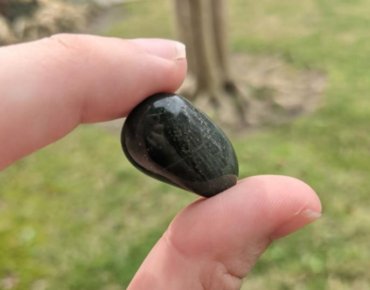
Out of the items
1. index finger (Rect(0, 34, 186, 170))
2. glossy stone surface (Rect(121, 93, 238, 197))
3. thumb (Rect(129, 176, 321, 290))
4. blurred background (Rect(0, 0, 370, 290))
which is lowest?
blurred background (Rect(0, 0, 370, 290))

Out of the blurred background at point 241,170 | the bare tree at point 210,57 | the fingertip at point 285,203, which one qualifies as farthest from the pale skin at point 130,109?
the bare tree at point 210,57

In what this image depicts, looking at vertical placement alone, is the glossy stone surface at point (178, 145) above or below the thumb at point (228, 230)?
above

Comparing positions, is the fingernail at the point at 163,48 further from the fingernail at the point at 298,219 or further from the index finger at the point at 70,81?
the fingernail at the point at 298,219

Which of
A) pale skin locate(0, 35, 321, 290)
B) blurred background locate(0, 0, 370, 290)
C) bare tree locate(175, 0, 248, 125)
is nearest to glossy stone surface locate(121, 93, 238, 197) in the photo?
pale skin locate(0, 35, 321, 290)

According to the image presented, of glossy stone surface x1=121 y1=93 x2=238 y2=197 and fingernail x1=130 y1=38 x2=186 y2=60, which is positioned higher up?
fingernail x1=130 y1=38 x2=186 y2=60

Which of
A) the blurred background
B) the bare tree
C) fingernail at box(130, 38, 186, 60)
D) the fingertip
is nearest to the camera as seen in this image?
the fingertip

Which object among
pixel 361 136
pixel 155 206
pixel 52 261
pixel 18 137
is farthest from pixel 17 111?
pixel 361 136

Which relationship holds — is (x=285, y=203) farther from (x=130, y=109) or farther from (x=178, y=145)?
(x=130, y=109)

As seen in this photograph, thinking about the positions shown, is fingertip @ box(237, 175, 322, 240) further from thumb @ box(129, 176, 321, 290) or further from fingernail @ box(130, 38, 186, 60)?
fingernail @ box(130, 38, 186, 60)
